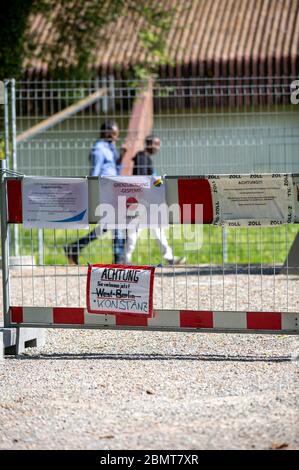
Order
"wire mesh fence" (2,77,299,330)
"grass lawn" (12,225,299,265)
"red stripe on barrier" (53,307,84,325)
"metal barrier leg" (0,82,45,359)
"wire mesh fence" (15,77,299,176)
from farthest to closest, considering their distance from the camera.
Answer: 1. "grass lawn" (12,225,299,265)
2. "wire mesh fence" (15,77,299,176)
3. "wire mesh fence" (2,77,299,330)
4. "metal barrier leg" (0,82,45,359)
5. "red stripe on barrier" (53,307,84,325)

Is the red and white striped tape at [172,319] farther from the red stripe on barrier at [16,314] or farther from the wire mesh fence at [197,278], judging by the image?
the wire mesh fence at [197,278]

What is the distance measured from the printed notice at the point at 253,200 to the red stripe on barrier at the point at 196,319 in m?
0.73

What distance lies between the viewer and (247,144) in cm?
1455

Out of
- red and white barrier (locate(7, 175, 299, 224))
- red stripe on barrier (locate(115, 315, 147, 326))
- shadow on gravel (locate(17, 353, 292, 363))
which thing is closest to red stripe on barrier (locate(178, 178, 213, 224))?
red and white barrier (locate(7, 175, 299, 224))

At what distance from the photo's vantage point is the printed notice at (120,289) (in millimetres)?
8250

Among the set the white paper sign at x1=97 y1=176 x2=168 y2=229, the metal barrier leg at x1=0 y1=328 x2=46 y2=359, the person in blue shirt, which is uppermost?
the person in blue shirt

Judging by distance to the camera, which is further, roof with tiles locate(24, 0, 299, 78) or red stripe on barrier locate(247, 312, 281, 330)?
roof with tiles locate(24, 0, 299, 78)

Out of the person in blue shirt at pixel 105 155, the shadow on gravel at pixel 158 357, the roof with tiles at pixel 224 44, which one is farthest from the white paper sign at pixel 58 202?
the roof with tiles at pixel 224 44

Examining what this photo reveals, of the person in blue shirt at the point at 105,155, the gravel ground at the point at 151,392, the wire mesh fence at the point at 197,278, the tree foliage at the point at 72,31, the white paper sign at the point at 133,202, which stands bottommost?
the gravel ground at the point at 151,392

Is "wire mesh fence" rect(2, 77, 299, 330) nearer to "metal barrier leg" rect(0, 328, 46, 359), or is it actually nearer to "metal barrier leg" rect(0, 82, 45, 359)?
"metal barrier leg" rect(0, 328, 46, 359)

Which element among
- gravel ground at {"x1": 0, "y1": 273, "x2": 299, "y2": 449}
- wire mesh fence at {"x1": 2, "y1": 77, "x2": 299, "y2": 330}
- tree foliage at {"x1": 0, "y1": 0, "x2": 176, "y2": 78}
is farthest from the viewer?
tree foliage at {"x1": 0, "y1": 0, "x2": 176, "y2": 78}

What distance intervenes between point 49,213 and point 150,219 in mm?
830

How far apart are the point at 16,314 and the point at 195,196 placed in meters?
1.78

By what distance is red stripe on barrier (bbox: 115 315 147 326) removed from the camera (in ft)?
27.2
